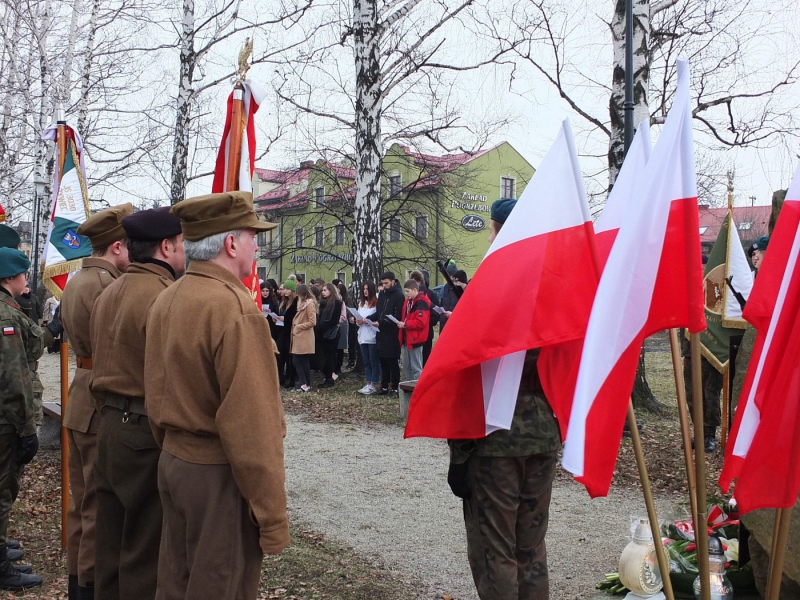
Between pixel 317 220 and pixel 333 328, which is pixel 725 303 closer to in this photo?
pixel 333 328

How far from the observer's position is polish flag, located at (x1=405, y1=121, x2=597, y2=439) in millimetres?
3121

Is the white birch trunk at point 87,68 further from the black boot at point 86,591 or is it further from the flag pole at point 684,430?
the flag pole at point 684,430

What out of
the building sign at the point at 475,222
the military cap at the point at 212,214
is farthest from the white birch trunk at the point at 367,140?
the building sign at the point at 475,222

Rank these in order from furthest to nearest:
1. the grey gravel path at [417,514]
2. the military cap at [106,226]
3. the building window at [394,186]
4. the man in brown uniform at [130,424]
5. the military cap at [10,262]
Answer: the building window at [394,186] → the grey gravel path at [417,514] → the military cap at [10,262] → the military cap at [106,226] → the man in brown uniform at [130,424]

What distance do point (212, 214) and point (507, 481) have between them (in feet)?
5.91

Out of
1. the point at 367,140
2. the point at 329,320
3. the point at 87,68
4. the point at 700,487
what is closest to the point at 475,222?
the point at 87,68

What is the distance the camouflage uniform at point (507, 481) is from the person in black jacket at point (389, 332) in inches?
336

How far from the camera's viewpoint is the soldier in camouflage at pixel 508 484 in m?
3.37

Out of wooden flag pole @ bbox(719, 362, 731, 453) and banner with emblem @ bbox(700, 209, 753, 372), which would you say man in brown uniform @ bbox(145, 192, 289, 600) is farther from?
banner with emblem @ bbox(700, 209, 753, 372)

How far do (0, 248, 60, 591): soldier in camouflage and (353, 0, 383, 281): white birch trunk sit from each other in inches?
372

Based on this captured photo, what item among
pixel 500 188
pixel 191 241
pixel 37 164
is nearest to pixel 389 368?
pixel 191 241

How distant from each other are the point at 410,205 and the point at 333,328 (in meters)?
12.4

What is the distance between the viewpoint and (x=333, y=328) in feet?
43.6

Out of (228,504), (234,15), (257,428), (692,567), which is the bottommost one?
(692,567)
